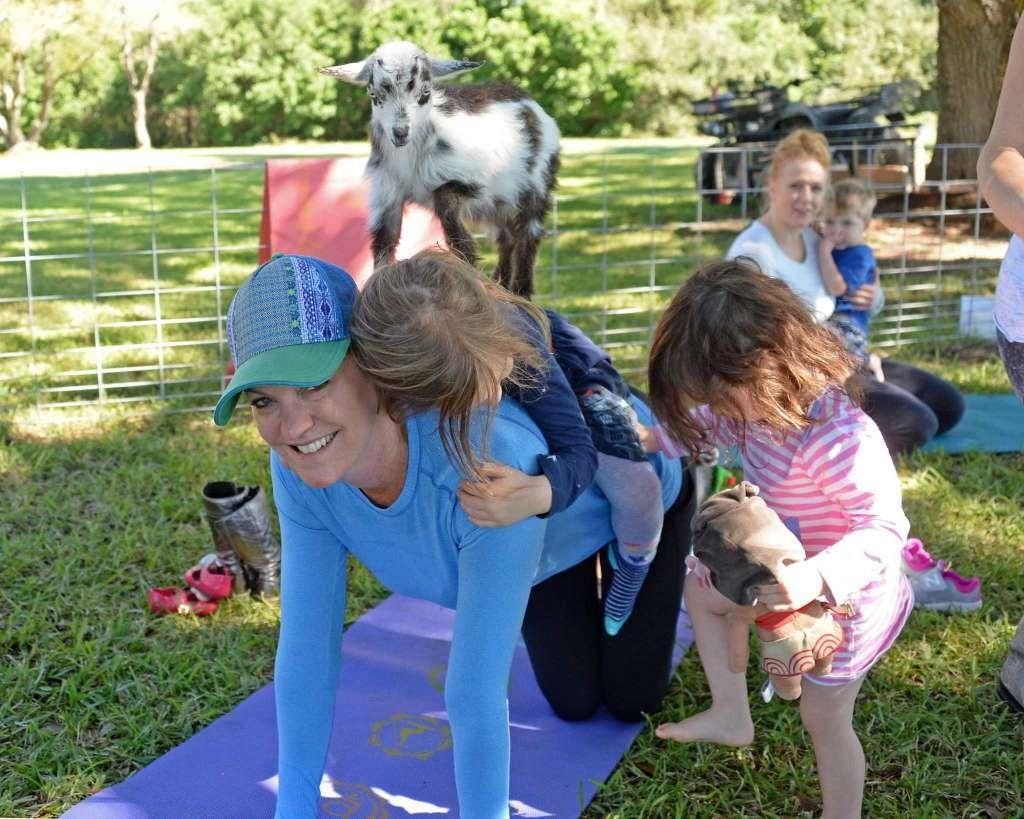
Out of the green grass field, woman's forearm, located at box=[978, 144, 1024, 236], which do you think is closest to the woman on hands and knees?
the green grass field

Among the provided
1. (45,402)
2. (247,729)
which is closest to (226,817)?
(247,729)

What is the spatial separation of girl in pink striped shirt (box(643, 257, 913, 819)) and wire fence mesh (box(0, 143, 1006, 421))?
1.96 meters

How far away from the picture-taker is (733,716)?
221 cm

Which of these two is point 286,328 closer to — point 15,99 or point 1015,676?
point 1015,676

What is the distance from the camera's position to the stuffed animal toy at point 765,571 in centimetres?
171

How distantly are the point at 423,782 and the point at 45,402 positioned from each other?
10.3 feet

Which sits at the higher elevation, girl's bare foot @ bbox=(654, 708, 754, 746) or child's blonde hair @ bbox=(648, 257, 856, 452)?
child's blonde hair @ bbox=(648, 257, 856, 452)

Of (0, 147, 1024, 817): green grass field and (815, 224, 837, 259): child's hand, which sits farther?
(815, 224, 837, 259): child's hand

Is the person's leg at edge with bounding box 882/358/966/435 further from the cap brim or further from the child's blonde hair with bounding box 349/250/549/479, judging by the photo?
the cap brim

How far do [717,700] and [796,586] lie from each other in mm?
625

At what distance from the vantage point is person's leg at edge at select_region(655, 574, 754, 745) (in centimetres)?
216

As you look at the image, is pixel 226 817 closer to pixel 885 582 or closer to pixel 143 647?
pixel 143 647

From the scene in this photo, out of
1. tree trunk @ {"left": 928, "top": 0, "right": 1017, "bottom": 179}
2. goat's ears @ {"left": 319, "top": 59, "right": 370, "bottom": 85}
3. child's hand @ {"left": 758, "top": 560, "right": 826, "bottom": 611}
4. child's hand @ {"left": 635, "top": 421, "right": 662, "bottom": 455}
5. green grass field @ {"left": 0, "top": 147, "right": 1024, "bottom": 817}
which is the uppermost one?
tree trunk @ {"left": 928, "top": 0, "right": 1017, "bottom": 179}

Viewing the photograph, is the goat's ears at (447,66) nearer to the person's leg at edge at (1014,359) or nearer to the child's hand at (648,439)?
the child's hand at (648,439)
